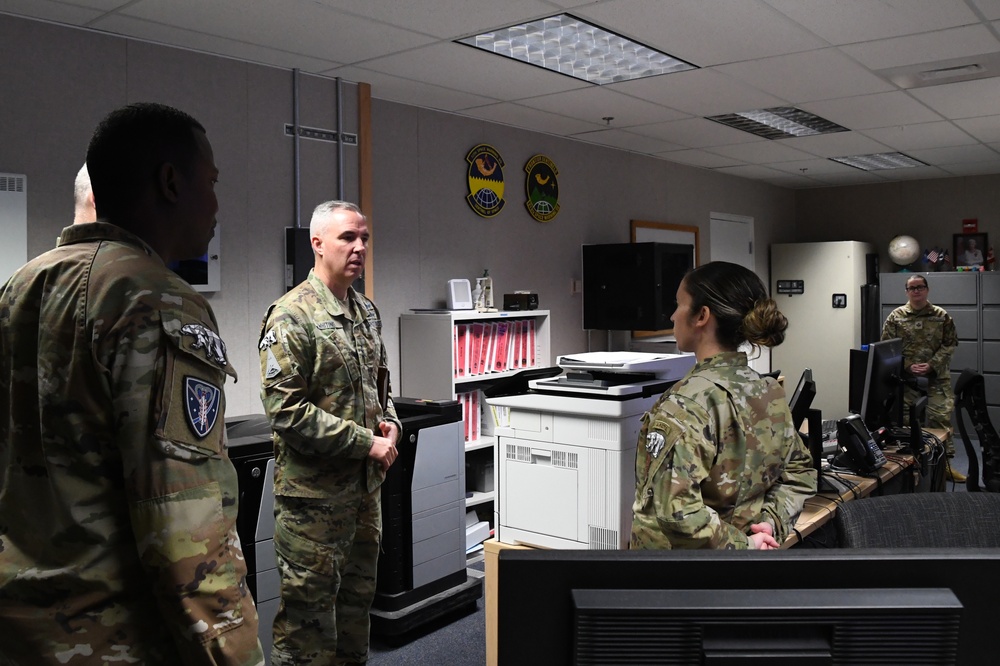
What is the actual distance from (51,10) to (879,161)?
6.60 m

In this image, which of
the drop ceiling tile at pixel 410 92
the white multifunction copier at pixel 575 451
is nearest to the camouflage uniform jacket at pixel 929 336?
the drop ceiling tile at pixel 410 92

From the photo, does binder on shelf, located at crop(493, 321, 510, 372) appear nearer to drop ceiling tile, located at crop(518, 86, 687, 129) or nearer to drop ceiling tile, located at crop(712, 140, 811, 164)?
drop ceiling tile, located at crop(518, 86, 687, 129)

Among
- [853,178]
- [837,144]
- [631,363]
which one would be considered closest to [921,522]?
[631,363]

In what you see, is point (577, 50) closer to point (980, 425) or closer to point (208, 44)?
point (208, 44)

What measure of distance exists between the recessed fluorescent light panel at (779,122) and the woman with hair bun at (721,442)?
347cm

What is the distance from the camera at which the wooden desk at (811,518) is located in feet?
7.55

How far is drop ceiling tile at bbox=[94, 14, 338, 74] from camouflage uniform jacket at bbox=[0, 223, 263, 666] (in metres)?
2.26

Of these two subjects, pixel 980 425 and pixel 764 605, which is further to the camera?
pixel 980 425

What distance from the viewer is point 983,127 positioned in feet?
18.3

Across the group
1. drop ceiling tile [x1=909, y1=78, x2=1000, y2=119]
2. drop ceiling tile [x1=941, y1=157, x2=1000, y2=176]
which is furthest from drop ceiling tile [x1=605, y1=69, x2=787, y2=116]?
drop ceiling tile [x1=941, y1=157, x2=1000, y2=176]

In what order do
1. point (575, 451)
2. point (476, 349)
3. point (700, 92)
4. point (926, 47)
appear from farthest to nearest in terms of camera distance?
point (476, 349)
point (700, 92)
point (926, 47)
point (575, 451)

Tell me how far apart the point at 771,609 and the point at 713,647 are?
0.20ft

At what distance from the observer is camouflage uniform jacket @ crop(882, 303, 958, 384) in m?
6.35

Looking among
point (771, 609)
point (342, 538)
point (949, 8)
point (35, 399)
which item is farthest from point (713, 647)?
point (949, 8)
